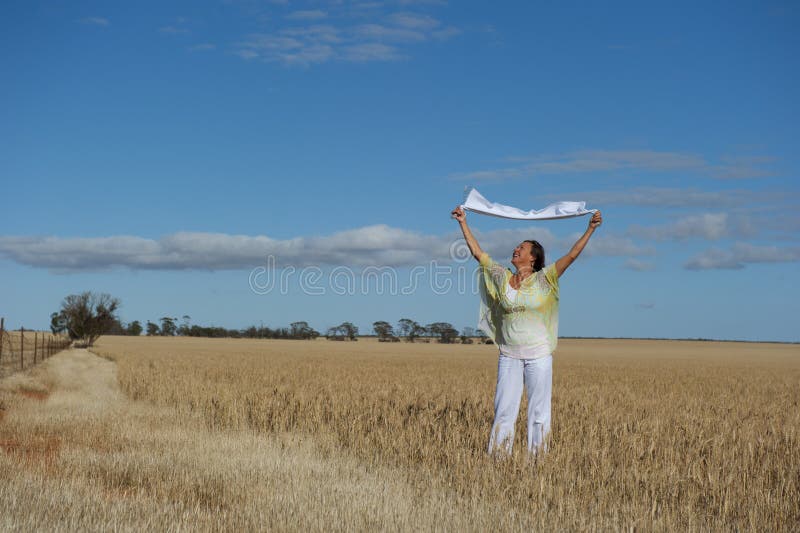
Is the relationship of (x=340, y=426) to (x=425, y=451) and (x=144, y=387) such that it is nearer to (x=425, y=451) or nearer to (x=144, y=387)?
(x=425, y=451)

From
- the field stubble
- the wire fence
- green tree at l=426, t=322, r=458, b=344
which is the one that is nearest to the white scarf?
the field stubble

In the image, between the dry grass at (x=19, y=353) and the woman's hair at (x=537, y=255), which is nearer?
the woman's hair at (x=537, y=255)

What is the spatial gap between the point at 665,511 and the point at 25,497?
5518 millimetres

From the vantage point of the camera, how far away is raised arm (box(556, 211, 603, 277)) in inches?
288

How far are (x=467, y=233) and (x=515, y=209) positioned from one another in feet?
1.86

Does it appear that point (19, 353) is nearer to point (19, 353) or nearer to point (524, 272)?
point (19, 353)

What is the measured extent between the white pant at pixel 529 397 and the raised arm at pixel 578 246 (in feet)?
3.21

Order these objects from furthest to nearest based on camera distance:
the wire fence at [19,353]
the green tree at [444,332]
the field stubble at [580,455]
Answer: the green tree at [444,332] → the wire fence at [19,353] → the field stubble at [580,455]

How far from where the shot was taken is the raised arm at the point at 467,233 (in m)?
7.82

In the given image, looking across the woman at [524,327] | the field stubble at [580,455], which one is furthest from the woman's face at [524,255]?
the field stubble at [580,455]

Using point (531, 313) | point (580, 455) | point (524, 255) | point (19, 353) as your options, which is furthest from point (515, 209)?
point (19, 353)

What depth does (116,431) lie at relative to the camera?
35.9ft

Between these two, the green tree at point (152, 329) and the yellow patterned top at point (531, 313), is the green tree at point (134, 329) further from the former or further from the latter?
the yellow patterned top at point (531, 313)

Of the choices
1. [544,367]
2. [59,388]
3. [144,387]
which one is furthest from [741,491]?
[59,388]
